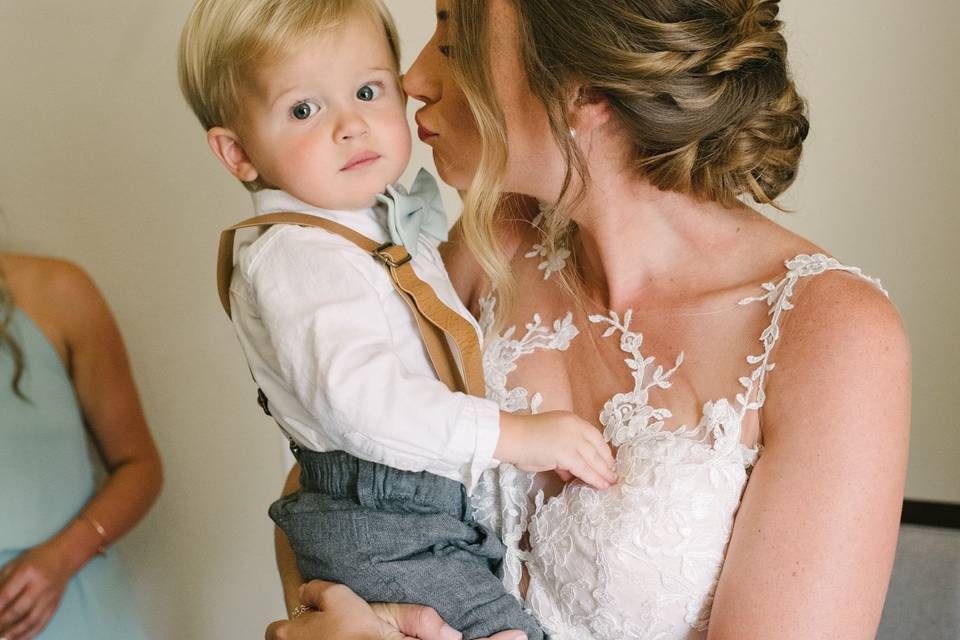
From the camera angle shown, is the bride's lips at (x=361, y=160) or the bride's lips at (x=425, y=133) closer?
the bride's lips at (x=361, y=160)

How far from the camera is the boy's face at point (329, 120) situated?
1.21 metres

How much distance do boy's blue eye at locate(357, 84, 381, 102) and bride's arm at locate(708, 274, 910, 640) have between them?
2.09ft

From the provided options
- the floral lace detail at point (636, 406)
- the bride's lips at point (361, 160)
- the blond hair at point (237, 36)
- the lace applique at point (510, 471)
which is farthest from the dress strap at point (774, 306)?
the blond hair at point (237, 36)

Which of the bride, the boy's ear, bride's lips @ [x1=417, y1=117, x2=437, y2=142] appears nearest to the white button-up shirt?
the boy's ear

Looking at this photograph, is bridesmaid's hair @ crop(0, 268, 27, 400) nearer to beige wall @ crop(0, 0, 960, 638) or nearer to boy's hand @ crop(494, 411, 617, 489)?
beige wall @ crop(0, 0, 960, 638)

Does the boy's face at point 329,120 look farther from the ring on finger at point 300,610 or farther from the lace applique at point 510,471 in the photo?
the ring on finger at point 300,610

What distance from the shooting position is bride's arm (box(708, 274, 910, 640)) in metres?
1.14

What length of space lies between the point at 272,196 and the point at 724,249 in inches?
25.0

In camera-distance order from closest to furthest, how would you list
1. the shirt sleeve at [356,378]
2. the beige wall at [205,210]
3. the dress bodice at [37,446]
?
the shirt sleeve at [356,378] → the dress bodice at [37,446] → the beige wall at [205,210]

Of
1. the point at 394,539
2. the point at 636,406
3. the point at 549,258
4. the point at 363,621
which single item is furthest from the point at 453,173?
the point at 363,621

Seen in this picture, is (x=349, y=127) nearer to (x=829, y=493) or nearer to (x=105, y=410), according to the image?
(x=105, y=410)

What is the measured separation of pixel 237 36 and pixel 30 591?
29.5 inches

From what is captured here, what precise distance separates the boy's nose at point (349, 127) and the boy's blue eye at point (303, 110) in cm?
4

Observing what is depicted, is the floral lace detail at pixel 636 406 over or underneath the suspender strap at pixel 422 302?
underneath
